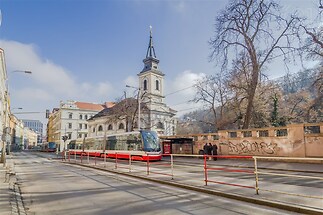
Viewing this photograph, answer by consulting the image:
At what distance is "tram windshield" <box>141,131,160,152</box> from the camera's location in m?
25.0

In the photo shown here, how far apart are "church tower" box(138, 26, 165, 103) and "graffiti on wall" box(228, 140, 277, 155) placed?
47.4m

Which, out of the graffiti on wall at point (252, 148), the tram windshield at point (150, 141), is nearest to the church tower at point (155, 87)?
the tram windshield at point (150, 141)

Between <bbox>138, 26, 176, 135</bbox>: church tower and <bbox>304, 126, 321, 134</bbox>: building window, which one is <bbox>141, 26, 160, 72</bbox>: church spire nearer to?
<bbox>138, 26, 176, 135</bbox>: church tower

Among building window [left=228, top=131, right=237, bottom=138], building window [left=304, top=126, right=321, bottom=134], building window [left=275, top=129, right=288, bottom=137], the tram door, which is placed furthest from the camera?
the tram door

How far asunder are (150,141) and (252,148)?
373 inches

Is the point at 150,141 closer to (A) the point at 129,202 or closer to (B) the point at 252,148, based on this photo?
(B) the point at 252,148

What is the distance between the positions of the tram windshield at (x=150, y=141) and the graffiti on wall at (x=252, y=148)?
7.19 meters

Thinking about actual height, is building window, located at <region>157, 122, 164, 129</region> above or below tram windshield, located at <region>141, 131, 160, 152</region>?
above

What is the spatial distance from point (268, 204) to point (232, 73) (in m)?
25.1

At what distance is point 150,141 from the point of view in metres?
25.5

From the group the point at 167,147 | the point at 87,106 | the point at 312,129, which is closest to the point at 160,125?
the point at 87,106

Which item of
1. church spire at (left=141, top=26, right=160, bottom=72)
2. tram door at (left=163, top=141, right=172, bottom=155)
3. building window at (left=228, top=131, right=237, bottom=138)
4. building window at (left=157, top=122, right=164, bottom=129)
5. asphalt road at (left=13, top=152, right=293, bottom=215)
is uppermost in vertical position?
church spire at (left=141, top=26, right=160, bottom=72)

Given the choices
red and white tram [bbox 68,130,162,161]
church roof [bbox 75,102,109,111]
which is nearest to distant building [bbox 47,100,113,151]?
church roof [bbox 75,102,109,111]

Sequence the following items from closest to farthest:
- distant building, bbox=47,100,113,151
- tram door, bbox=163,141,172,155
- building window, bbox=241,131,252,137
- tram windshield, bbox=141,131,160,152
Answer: building window, bbox=241,131,252,137
tram windshield, bbox=141,131,160,152
tram door, bbox=163,141,172,155
distant building, bbox=47,100,113,151
